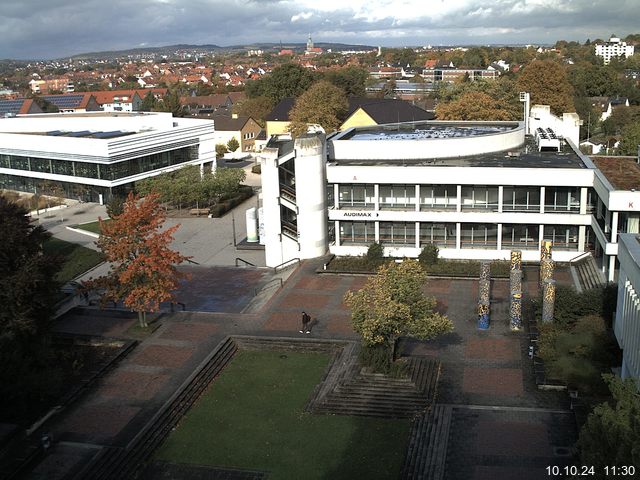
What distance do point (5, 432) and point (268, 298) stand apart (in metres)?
15.6

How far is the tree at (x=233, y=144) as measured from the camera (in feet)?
301

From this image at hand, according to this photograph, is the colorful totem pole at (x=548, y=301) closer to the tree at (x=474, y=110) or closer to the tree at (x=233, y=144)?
the tree at (x=474, y=110)

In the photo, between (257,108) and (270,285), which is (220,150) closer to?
(257,108)

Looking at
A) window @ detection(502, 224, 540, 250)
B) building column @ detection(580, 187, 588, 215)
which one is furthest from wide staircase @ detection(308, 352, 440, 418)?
building column @ detection(580, 187, 588, 215)

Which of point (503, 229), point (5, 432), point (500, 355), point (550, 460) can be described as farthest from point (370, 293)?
point (503, 229)

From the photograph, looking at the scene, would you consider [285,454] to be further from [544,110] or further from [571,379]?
[544,110]

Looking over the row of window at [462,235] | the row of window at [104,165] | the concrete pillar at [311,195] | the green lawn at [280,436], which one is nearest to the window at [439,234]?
the row of window at [462,235]

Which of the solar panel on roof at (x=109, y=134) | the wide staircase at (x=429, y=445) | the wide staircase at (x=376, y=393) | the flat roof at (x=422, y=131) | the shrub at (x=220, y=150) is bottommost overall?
the wide staircase at (x=429, y=445)

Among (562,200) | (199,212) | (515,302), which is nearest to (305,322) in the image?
(515,302)

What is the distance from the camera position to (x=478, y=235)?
42.7 metres

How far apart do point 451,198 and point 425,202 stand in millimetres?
1542

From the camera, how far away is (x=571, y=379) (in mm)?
25219

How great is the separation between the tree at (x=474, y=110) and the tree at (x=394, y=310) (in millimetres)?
43302

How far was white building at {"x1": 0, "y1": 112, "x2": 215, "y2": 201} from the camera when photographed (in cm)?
6341
